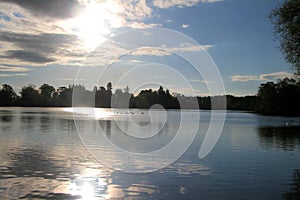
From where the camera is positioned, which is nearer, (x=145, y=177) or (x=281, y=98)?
(x=145, y=177)

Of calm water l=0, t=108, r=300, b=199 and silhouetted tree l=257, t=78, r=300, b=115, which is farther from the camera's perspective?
silhouetted tree l=257, t=78, r=300, b=115

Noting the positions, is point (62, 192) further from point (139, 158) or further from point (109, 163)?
point (139, 158)

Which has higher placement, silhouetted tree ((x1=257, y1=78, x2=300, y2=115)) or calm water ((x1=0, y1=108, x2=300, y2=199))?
silhouetted tree ((x1=257, y1=78, x2=300, y2=115))

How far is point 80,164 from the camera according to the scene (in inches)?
939

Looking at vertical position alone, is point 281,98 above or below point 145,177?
above

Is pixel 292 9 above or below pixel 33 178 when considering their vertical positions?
above

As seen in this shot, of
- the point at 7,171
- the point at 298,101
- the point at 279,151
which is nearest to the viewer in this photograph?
the point at 7,171

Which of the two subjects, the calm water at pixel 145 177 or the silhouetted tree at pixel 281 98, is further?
the silhouetted tree at pixel 281 98

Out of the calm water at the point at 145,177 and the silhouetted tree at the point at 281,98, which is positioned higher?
the silhouetted tree at the point at 281,98

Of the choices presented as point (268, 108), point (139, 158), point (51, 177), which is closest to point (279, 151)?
point (139, 158)

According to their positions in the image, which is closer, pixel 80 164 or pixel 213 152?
pixel 80 164

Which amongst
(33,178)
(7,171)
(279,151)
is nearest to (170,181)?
(33,178)

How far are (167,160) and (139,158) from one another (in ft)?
7.19

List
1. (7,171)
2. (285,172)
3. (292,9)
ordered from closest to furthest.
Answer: (7,171), (285,172), (292,9)
